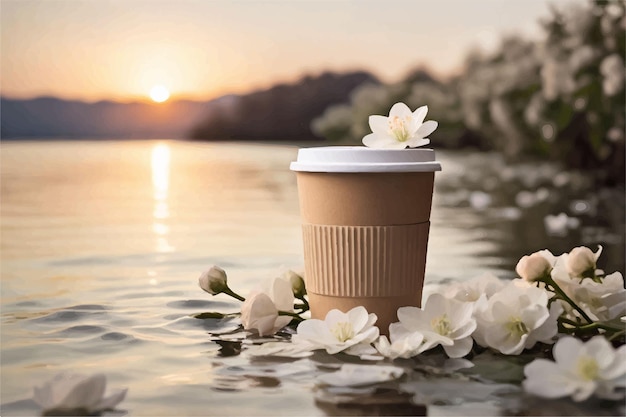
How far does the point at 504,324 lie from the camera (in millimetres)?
2061

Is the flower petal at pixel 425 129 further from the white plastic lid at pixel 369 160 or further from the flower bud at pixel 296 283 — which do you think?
the flower bud at pixel 296 283

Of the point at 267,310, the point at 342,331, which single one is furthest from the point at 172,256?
the point at 342,331

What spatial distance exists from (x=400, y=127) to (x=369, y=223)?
11.6 inches

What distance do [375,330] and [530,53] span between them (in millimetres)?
7926

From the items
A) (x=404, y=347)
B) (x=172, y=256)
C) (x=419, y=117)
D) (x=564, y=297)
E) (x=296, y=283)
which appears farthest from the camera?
(x=172, y=256)

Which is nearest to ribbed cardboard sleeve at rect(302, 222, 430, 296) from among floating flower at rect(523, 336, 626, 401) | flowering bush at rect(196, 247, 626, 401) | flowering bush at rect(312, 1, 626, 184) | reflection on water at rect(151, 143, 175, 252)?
flowering bush at rect(196, 247, 626, 401)

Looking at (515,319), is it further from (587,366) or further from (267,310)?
(267,310)

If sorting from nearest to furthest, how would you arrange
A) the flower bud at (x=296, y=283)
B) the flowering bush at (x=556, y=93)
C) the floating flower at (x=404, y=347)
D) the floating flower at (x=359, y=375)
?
the floating flower at (x=359, y=375) → the floating flower at (x=404, y=347) → the flower bud at (x=296, y=283) → the flowering bush at (x=556, y=93)

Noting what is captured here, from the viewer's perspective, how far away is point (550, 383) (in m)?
1.71

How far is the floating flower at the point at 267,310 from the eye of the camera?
224cm

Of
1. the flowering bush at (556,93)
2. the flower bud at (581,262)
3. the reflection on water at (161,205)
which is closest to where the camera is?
the flower bud at (581,262)

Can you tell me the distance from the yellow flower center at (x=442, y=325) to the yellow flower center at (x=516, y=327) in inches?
5.6

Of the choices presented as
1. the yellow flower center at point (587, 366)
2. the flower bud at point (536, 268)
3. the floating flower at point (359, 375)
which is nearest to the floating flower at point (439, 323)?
the floating flower at point (359, 375)

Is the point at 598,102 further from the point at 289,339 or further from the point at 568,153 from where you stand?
the point at 289,339
